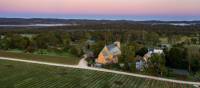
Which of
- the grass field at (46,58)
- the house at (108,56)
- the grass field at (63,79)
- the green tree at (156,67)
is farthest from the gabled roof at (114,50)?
the grass field at (63,79)

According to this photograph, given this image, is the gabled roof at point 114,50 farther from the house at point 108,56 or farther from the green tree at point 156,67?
the green tree at point 156,67

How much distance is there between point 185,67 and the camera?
3744 centimetres

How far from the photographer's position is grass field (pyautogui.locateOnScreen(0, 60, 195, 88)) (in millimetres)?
25766

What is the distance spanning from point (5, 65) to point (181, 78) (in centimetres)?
2356

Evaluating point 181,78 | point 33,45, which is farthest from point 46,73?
point 33,45

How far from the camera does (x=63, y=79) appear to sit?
28.1 meters

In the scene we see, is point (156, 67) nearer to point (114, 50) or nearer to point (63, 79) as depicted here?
point (114, 50)

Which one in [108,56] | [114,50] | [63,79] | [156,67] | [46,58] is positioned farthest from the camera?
[114,50]

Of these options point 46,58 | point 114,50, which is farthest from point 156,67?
point 46,58

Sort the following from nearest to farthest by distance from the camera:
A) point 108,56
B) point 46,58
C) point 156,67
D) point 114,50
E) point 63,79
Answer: point 63,79
point 156,67
point 108,56
point 46,58
point 114,50

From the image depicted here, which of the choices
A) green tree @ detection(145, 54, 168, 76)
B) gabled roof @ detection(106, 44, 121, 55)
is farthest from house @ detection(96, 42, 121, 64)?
green tree @ detection(145, 54, 168, 76)

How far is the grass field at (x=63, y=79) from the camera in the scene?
84.5 ft

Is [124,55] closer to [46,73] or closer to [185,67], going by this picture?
[185,67]

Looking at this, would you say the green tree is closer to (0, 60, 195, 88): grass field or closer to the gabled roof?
(0, 60, 195, 88): grass field
